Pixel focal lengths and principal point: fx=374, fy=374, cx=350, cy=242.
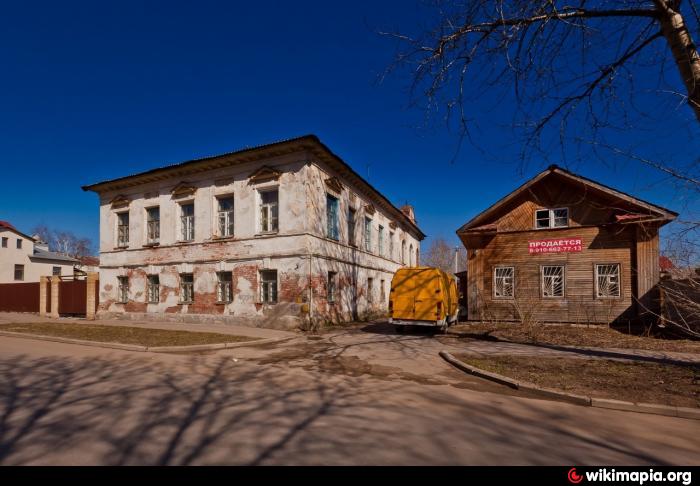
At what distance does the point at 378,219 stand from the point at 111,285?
1652cm

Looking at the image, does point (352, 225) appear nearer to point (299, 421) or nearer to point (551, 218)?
point (551, 218)

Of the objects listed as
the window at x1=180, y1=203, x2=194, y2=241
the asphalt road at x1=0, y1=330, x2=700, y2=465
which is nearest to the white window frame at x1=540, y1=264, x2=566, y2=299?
the asphalt road at x1=0, y1=330, x2=700, y2=465

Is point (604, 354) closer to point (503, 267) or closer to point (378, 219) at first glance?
point (503, 267)

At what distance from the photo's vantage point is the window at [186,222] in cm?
1925

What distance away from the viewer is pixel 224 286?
17.8 m

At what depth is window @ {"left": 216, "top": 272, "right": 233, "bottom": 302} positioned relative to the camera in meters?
17.7

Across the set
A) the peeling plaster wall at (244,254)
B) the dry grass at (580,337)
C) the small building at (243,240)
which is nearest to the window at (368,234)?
the small building at (243,240)

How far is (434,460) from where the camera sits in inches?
142

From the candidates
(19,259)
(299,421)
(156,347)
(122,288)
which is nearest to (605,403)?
(299,421)

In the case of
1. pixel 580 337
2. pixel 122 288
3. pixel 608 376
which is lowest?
pixel 580 337

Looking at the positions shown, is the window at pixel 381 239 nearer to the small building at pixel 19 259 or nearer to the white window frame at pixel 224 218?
the white window frame at pixel 224 218

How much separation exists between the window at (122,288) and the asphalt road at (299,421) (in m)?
14.0

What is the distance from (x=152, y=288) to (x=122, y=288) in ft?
8.41

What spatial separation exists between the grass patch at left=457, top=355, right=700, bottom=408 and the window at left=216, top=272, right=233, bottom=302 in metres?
11.9
